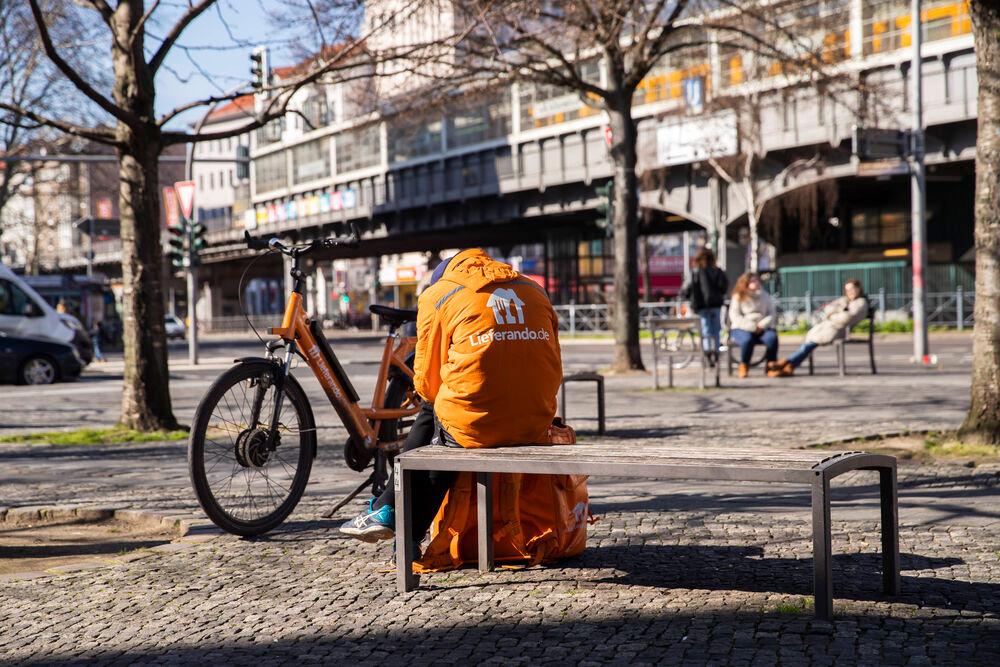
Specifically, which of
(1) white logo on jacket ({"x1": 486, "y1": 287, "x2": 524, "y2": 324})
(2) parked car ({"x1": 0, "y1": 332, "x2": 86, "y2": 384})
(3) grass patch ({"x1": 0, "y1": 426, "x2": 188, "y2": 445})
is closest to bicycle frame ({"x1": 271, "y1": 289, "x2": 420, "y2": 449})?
(1) white logo on jacket ({"x1": 486, "y1": 287, "x2": 524, "y2": 324})

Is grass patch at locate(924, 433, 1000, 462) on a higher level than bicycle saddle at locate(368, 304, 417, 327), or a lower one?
lower

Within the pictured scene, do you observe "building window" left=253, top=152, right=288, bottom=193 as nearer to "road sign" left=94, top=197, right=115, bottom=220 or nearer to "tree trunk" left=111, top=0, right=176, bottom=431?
"road sign" left=94, top=197, right=115, bottom=220

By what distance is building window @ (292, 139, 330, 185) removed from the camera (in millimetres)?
63219

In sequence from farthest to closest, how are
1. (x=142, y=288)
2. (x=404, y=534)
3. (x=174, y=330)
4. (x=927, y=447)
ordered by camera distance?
1. (x=174, y=330)
2. (x=142, y=288)
3. (x=927, y=447)
4. (x=404, y=534)

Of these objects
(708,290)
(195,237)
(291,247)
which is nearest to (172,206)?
(195,237)

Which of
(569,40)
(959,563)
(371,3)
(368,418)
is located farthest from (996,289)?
(569,40)

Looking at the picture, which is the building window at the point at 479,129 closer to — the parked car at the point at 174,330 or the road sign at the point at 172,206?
the parked car at the point at 174,330

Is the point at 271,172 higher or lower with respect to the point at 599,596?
higher

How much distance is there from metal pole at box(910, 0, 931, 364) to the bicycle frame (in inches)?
636

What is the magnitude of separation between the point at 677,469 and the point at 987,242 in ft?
16.4

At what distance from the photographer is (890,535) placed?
4.27 meters

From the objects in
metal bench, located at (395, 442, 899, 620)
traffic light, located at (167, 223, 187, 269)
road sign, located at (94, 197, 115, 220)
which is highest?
road sign, located at (94, 197, 115, 220)

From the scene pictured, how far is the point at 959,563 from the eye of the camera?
4.81 m

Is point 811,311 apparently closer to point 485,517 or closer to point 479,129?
point 479,129
